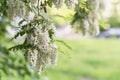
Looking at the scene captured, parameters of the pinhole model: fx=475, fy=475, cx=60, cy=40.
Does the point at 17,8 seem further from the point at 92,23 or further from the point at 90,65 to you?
the point at 90,65

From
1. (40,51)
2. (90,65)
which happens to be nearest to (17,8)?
(40,51)

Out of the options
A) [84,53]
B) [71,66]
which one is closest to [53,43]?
[71,66]

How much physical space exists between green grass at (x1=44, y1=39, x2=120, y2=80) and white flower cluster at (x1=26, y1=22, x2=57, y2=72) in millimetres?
7037

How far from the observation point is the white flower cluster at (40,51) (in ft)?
6.77

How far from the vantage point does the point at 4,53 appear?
460 centimetres

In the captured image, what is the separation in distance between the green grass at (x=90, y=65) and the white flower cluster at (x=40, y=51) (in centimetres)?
704

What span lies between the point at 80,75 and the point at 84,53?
349 cm

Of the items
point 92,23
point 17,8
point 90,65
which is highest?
point 90,65

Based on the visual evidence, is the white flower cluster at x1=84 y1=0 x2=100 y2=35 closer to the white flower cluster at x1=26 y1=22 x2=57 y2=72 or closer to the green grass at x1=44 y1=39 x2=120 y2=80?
the white flower cluster at x1=26 y1=22 x2=57 y2=72

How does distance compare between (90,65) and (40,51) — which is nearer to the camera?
(40,51)

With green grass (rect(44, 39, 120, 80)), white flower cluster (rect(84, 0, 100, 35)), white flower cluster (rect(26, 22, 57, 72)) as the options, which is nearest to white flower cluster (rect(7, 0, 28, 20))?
white flower cluster (rect(26, 22, 57, 72))

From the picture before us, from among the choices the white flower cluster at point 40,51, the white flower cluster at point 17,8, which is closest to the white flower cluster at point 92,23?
the white flower cluster at point 40,51

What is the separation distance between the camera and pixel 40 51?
2.07 meters

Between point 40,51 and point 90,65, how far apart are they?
35.6 feet
